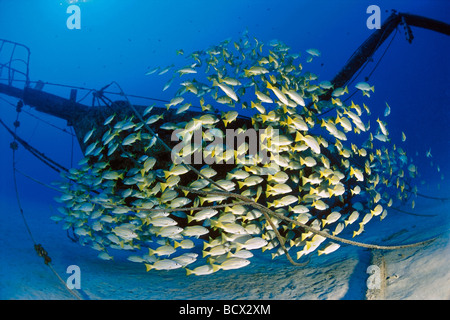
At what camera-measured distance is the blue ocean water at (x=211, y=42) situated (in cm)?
5044

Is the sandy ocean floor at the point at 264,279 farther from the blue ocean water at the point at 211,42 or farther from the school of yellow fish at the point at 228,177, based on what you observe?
the blue ocean water at the point at 211,42

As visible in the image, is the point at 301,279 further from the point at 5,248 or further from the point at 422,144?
the point at 422,144

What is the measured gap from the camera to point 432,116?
184ft

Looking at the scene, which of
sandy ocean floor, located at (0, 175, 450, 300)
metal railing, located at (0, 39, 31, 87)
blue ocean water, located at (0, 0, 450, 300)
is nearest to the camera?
sandy ocean floor, located at (0, 175, 450, 300)

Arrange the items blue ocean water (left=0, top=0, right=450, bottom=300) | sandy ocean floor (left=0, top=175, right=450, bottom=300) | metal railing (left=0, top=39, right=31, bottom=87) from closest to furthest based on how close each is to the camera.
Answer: sandy ocean floor (left=0, top=175, right=450, bottom=300), metal railing (left=0, top=39, right=31, bottom=87), blue ocean water (left=0, top=0, right=450, bottom=300)

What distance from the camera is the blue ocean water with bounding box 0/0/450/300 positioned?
5044 centimetres

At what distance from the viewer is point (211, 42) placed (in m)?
51.2

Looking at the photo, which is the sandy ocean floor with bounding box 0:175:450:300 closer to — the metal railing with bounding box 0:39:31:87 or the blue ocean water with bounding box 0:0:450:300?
the metal railing with bounding box 0:39:31:87

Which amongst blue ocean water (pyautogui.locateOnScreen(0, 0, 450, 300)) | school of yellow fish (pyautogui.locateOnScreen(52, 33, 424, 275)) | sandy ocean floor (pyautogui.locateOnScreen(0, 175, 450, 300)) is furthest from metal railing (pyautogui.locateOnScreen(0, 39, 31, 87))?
blue ocean water (pyautogui.locateOnScreen(0, 0, 450, 300))

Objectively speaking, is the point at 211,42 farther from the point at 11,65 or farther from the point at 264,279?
the point at 264,279

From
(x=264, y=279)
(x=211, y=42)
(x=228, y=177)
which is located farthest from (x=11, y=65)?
(x=264, y=279)

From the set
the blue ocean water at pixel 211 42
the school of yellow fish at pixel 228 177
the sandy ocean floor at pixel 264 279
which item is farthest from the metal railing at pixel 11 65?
the blue ocean water at pixel 211 42

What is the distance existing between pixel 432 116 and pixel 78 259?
7481 centimetres
